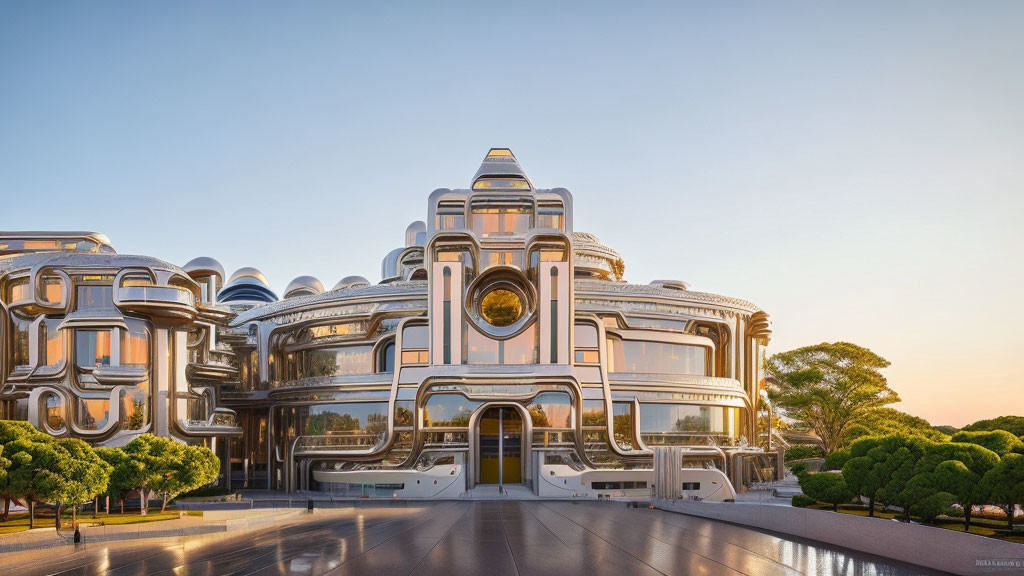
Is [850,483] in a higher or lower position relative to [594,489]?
higher

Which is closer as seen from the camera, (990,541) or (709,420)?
(990,541)

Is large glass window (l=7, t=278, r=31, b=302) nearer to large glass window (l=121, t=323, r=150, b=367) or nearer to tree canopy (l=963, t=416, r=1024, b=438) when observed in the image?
large glass window (l=121, t=323, r=150, b=367)

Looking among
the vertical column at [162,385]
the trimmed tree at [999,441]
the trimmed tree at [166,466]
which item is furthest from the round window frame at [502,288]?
the trimmed tree at [999,441]

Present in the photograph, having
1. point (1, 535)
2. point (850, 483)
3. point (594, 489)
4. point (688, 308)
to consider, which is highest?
point (688, 308)

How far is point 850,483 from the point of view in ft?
106

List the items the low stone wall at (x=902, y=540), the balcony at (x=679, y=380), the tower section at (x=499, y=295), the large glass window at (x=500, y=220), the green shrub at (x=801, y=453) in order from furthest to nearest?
the green shrub at (x=801, y=453) → the large glass window at (x=500, y=220) → the balcony at (x=679, y=380) → the tower section at (x=499, y=295) → the low stone wall at (x=902, y=540)

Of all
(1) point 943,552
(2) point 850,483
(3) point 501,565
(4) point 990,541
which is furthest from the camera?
(2) point 850,483

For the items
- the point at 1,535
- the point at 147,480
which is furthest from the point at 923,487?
the point at 147,480

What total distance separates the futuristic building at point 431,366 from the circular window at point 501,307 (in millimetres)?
163

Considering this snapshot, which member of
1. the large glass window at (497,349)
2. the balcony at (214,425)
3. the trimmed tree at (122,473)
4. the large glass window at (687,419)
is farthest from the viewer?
the large glass window at (687,419)

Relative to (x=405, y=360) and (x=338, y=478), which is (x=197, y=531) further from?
(x=405, y=360)

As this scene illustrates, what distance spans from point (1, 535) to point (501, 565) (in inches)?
851

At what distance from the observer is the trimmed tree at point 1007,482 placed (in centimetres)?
2378

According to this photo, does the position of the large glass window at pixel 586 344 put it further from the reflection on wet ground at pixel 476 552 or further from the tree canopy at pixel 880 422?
the reflection on wet ground at pixel 476 552
